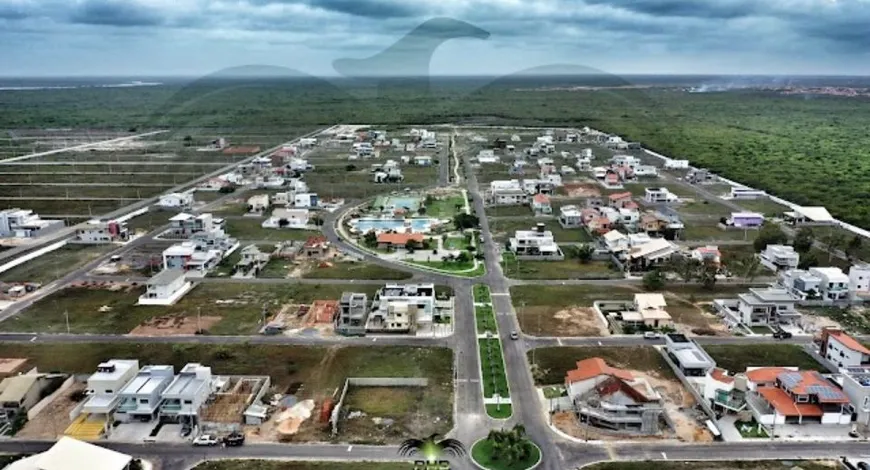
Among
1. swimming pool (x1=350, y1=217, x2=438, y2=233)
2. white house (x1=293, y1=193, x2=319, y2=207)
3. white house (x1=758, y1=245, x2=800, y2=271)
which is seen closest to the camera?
white house (x1=758, y1=245, x2=800, y2=271)

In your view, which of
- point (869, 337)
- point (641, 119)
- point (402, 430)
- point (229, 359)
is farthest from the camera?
point (641, 119)

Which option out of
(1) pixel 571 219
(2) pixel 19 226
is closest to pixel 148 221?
(2) pixel 19 226

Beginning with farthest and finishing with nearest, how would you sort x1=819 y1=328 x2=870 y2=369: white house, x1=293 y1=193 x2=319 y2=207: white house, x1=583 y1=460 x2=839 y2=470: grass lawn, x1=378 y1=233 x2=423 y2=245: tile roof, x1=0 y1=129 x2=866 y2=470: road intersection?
x1=293 y1=193 x2=319 y2=207: white house, x1=378 y1=233 x2=423 y2=245: tile roof, x1=819 y1=328 x2=870 y2=369: white house, x1=0 y1=129 x2=866 y2=470: road intersection, x1=583 y1=460 x2=839 y2=470: grass lawn

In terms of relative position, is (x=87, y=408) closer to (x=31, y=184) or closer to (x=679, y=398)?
(x=679, y=398)

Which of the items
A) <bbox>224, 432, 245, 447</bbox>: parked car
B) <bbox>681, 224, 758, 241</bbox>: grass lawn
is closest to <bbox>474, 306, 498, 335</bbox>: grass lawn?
<bbox>224, 432, 245, 447</bbox>: parked car

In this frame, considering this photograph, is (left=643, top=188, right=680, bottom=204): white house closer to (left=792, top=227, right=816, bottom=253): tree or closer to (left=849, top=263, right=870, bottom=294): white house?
(left=792, top=227, right=816, bottom=253): tree

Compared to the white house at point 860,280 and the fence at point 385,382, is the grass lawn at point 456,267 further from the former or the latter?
the white house at point 860,280

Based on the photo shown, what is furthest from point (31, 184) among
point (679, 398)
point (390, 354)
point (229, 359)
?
point (679, 398)
